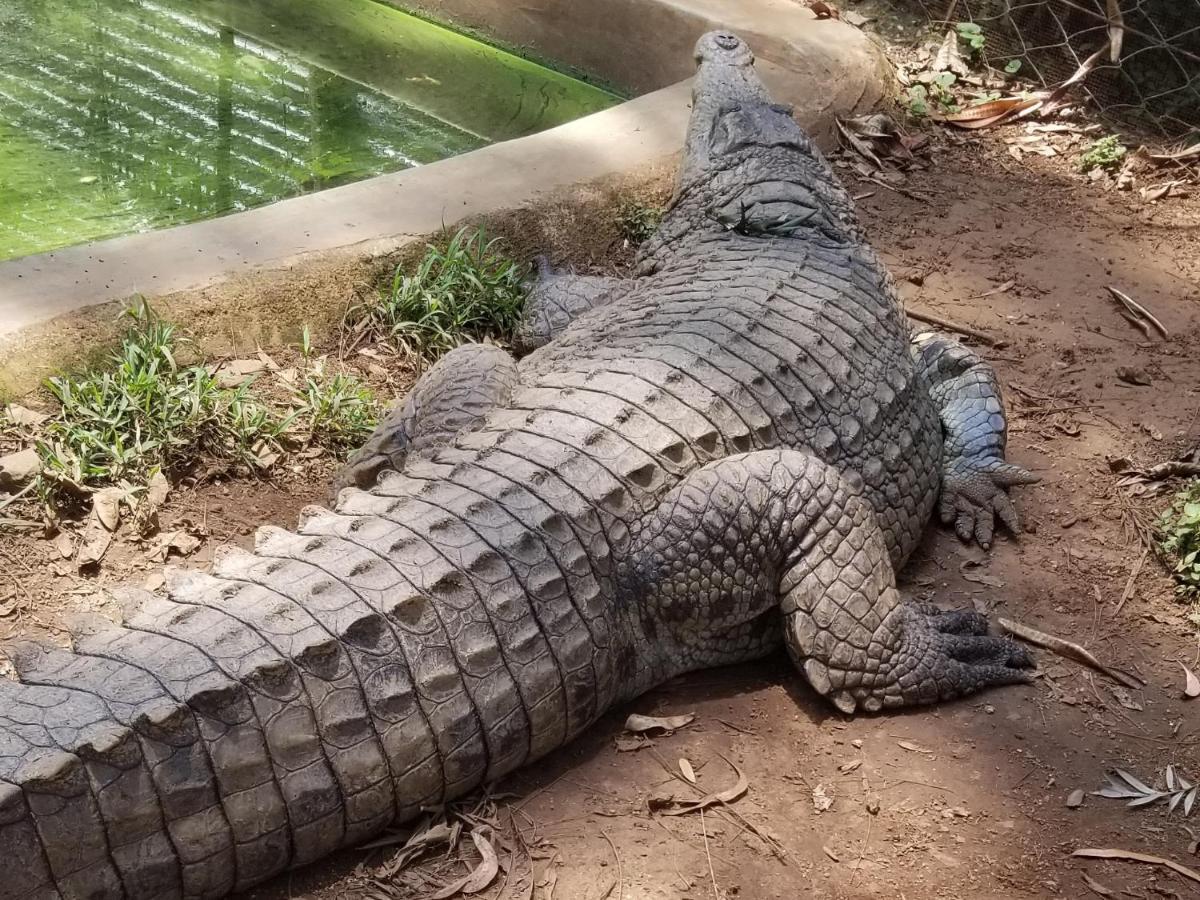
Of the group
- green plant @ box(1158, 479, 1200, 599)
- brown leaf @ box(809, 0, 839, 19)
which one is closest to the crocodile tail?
green plant @ box(1158, 479, 1200, 599)

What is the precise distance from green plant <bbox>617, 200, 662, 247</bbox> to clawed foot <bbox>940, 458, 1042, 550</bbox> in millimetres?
1970

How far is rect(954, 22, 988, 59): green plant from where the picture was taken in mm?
7164

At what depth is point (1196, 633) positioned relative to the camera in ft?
11.9

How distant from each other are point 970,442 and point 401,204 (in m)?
2.47

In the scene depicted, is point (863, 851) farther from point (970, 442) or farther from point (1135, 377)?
point (1135, 377)

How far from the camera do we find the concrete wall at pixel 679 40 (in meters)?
6.49

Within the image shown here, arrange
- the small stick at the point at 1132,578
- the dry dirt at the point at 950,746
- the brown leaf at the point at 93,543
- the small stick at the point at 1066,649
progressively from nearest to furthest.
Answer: the dry dirt at the point at 950,746
the small stick at the point at 1066,649
the brown leaf at the point at 93,543
the small stick at the point at 1132,578

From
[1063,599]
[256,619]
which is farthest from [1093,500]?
[256,619]

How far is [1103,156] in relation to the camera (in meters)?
6.50

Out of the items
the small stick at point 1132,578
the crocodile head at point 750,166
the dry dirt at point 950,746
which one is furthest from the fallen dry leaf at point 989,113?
the small stick at point 1132,578

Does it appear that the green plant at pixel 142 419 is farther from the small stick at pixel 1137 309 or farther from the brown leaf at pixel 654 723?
the small stick at pixel 1137 309

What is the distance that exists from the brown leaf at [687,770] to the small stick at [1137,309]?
328 cm

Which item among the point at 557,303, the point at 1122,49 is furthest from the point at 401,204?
the point at 1122,49

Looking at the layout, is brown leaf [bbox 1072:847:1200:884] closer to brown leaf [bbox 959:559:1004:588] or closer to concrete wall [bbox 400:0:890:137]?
brown leaf [bbox 959:559:1004:588]
